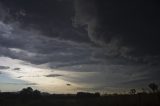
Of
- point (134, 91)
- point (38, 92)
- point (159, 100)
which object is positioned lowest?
point (159, 100)

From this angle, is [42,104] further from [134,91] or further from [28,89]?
[28,89]

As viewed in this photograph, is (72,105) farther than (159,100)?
Yes

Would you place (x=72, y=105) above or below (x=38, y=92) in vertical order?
below

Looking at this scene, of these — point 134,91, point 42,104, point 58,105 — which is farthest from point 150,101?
point 42,104

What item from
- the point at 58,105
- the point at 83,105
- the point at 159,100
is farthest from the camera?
the point at 58,105

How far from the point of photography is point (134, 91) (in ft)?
124

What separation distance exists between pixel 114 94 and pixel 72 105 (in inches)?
279

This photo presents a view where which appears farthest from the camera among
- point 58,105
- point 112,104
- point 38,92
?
point 38,92

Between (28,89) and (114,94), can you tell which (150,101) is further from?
(28,89)

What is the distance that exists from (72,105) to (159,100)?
13044 millimetres

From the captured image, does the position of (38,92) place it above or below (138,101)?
above

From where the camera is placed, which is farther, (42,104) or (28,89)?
(28,89)

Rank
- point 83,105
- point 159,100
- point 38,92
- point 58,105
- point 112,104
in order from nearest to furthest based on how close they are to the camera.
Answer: point 159,100 → point 112,104 → point 83,105 → point 58,105 → point 38,92

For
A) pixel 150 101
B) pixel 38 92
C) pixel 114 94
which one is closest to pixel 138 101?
pixel 150 101
